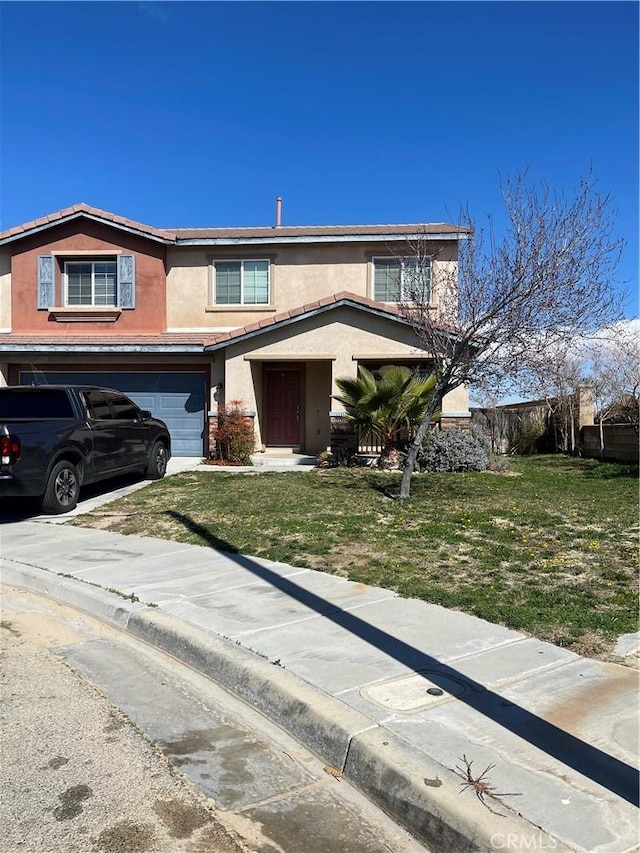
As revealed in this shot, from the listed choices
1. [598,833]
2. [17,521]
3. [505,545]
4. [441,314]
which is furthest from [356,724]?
[441,314]

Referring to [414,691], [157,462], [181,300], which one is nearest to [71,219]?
[181,300]

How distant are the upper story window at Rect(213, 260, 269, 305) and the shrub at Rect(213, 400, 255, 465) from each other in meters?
3.46

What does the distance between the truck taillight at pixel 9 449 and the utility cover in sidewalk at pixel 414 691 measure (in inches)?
273

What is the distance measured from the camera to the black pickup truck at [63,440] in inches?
378

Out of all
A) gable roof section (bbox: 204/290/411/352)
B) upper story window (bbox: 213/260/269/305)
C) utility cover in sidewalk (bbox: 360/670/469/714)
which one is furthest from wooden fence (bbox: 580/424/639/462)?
utility cover in sidewalk (bbox: 360/670/469/714)

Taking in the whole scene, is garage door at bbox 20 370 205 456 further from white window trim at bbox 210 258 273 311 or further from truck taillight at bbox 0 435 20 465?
truck taillight at bbox 0 435 20 465

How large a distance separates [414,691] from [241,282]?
16.0 m

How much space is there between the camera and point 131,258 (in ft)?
62.5

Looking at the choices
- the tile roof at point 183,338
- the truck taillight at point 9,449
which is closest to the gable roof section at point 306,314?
the tile roof at point 183,338

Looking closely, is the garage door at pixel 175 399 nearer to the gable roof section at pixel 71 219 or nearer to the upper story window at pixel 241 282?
the upper story window at pixel 241 282

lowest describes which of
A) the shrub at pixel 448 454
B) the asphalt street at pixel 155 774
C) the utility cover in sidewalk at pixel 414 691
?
the asphalt street at pixel 155 774

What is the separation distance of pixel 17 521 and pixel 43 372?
9.63m

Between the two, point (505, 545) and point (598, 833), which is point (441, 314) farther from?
point (598, 833)

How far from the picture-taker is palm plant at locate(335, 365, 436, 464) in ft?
45.3
